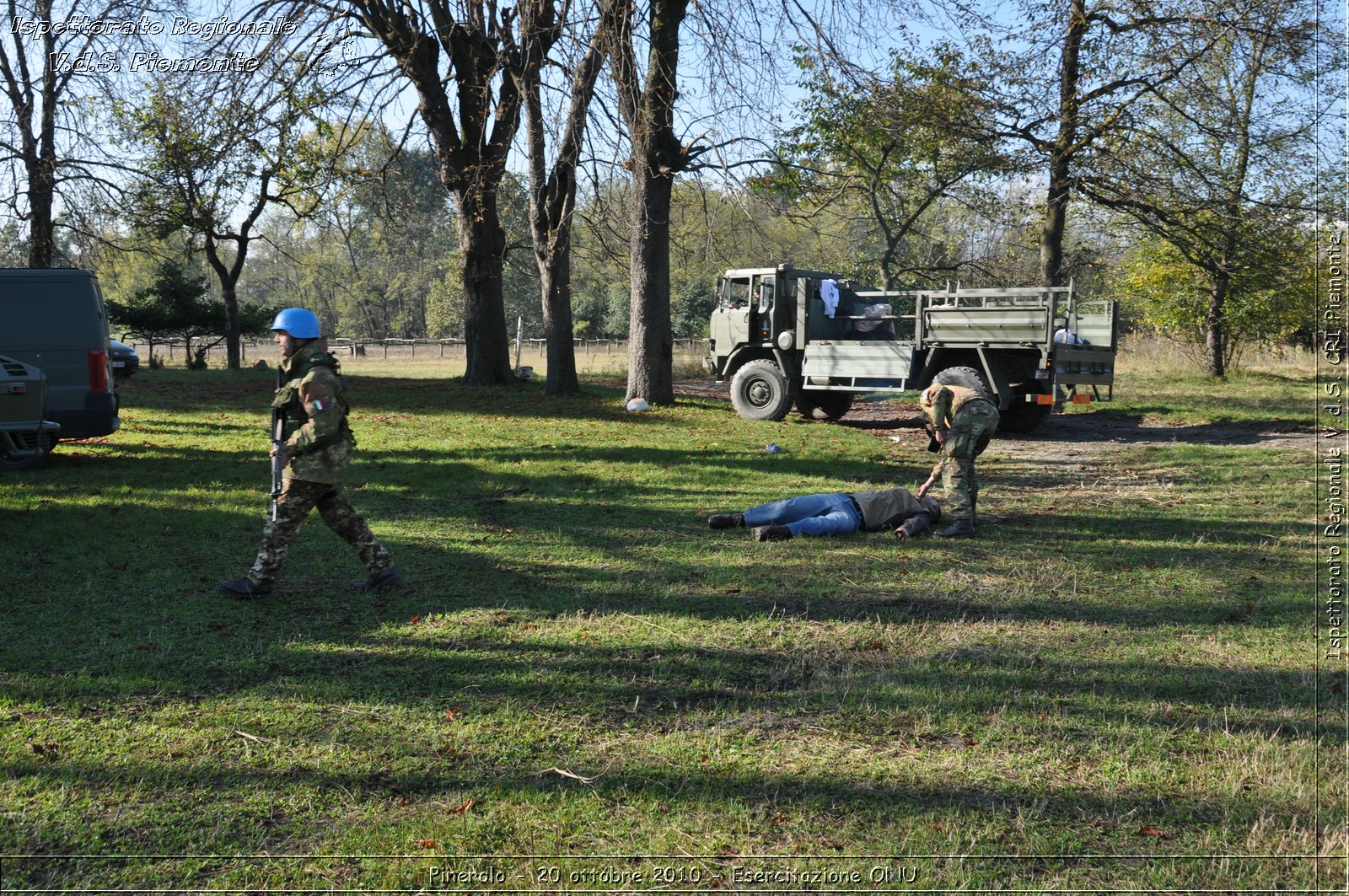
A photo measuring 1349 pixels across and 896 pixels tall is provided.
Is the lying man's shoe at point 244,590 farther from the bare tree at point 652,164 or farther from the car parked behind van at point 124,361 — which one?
the car parked behind van at point 124,361

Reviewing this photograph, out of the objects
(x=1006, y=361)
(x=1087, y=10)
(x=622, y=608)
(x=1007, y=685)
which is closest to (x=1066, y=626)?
(x=1007, y=685)

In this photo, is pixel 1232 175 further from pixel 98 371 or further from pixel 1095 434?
pixel 98 371

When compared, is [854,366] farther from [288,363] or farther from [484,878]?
[484,878]

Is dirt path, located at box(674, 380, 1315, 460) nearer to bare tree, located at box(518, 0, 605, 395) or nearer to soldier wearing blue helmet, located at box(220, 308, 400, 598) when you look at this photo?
bare tree, located at box(518, 0, 605, 395)

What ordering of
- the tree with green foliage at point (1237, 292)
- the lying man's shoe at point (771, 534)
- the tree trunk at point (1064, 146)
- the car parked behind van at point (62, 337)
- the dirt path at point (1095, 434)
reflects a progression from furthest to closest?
the tree trunk at point (1064, 146)
the tree with green foliage at point (1237, 292)
the dirt path at point (1095, 434)
the car parked behind van at point (62, 337)
the lying man's shoe at point (771, 534)

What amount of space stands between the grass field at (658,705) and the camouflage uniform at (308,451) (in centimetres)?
44

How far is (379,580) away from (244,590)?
0.83 meters

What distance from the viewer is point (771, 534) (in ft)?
26.8

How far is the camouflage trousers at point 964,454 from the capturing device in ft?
27.6

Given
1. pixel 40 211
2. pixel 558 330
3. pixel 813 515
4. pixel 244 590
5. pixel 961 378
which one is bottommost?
pixel 244 590

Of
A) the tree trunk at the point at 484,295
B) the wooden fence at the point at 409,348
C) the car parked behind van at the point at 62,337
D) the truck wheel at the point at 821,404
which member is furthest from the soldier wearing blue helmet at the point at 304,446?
the wooden fence at the point at 409,348

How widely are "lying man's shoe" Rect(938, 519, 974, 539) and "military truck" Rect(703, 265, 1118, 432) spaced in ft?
20.9

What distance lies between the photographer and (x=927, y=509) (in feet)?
28.4

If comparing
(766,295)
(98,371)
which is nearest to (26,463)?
(98,371)
